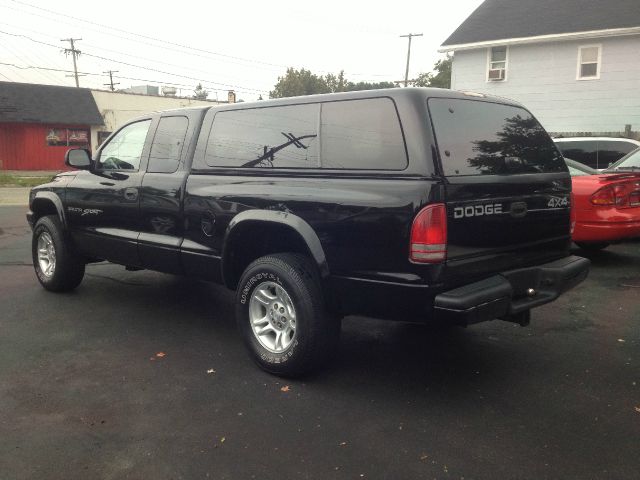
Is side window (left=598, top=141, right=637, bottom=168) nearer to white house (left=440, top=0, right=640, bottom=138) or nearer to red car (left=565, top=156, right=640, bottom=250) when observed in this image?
red car (left=565, top=156, right=640, bottom=250)

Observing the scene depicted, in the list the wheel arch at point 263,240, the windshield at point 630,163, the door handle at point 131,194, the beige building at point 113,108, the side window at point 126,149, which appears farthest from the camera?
the beige building at point 113,108

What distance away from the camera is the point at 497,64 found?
21266mm

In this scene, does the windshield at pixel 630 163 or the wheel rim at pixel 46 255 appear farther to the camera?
the windshield at pixel 630 163

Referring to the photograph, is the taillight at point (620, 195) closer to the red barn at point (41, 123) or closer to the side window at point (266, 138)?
the side window at point (266, 138)

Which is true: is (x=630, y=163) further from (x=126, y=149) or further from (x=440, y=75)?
(x=440, y=75)

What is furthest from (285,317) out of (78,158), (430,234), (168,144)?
(78,158)

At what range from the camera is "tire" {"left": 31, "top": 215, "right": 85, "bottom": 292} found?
19.0 feet

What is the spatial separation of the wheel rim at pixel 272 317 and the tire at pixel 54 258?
2696 millimetres

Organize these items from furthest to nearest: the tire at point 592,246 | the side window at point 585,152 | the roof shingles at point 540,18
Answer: the roof shingles at point 540,18, the side window at point 585,152, the tire at point 592,246

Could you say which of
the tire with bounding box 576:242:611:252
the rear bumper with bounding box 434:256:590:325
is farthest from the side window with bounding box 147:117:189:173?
the tire with bounding box 576:242:611:252

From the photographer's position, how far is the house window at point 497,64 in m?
21.1

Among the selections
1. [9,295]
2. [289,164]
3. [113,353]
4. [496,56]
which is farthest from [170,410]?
[496,56]

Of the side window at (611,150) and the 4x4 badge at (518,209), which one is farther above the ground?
the side window at (611,150)

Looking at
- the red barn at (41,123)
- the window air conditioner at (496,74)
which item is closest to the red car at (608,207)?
the window air conditioner at (496,74)
